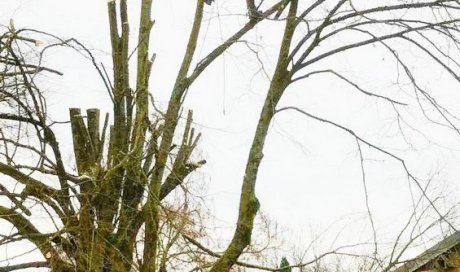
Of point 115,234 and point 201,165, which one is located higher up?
point 201,165

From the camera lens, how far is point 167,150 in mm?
5898

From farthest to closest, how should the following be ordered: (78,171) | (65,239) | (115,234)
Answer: (78,171), (115,234), (65,239)

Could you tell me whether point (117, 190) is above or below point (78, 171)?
below

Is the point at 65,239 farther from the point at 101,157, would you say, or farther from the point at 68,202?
the point at 101,157

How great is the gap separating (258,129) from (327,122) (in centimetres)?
72

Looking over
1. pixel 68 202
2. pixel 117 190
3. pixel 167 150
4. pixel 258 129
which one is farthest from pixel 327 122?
pixel 68 202

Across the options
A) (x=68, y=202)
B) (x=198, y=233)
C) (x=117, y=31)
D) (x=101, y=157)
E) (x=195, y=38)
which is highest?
(x=117, y=31)

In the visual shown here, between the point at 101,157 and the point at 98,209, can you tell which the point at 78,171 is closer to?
the point at 101,157

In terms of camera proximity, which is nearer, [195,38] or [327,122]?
[327,122]

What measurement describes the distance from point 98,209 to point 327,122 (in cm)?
226

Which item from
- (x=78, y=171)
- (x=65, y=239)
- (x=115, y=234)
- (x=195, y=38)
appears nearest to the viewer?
(x=65, y=239)

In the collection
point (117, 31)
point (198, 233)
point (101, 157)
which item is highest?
point (117, 31)

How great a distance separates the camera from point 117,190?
5797mm

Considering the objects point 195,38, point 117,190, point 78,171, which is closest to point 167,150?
point 117,190
